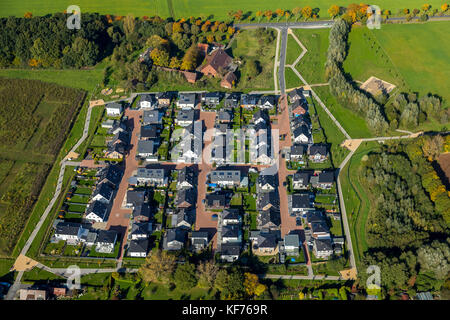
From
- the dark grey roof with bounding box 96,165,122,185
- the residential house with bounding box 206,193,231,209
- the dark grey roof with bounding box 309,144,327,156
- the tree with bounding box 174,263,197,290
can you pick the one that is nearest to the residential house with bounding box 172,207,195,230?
the residential house with bounding box 206,193,231,209

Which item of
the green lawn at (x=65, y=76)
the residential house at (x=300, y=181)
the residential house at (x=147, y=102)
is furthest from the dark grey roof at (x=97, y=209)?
the green lawn at (x=65, y=76)

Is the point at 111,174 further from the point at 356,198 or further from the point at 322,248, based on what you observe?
the point at 356,198

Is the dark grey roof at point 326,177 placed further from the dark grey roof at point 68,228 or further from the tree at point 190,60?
the tree at point 190,60

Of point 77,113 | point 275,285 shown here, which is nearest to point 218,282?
point 275,285

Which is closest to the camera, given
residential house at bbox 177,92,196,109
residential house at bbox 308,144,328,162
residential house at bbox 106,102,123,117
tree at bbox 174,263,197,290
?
tree at bbox 174,263,197,290

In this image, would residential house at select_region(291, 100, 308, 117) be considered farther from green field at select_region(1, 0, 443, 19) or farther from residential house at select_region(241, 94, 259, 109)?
green field at select_region(1, 0, 443, 19)
